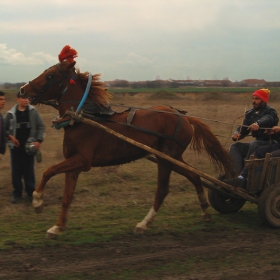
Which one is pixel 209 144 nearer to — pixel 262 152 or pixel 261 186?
pixel 262 152

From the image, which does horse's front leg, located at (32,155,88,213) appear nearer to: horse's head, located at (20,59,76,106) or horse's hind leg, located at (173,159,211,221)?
horse's head, located at (20,59,76,106)

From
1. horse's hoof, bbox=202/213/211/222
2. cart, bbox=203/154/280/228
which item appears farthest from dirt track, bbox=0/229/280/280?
horse's hoof, bbox=202/213/211/222

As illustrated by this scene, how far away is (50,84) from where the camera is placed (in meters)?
5.24

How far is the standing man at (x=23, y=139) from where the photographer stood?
22.0ft

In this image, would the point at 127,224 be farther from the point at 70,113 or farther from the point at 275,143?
the point at 275,143

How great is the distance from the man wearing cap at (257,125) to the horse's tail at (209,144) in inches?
6.2

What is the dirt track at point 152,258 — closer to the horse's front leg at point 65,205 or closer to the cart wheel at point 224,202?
the horse's front leg at point 65,205

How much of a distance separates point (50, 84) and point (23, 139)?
193 centimetres

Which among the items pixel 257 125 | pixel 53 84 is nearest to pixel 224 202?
pixel 257 125

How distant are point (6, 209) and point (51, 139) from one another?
601 cm

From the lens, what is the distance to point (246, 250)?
4.82m

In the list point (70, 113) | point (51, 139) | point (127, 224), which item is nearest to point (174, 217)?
point (127, 224)

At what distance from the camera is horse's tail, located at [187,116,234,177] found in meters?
6.00

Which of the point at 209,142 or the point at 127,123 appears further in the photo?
the point at 209,142
